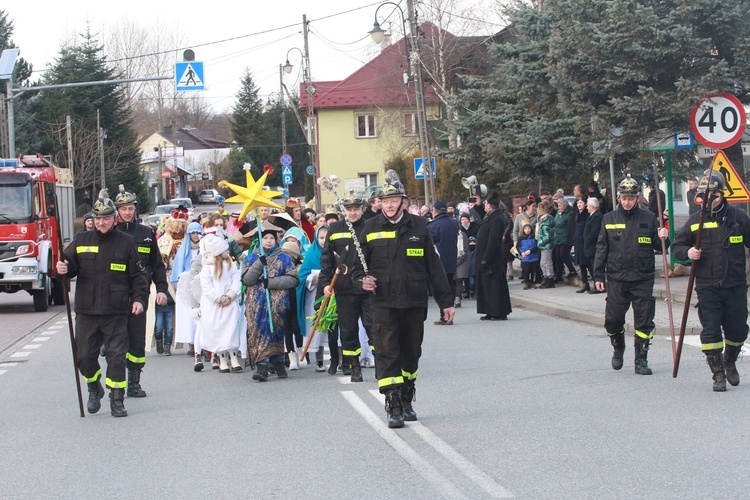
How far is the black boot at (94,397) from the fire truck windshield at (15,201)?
13250 millimetres

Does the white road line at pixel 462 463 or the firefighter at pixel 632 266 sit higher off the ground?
the firefighter at pixel 632 266

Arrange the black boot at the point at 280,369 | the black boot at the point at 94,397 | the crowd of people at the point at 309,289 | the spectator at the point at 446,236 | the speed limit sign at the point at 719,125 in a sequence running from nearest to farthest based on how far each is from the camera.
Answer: the crowd of people at the point at 309,289 → the black boot at the point at 94,397 → the black boot at the point at 280,369 → the speed limit sign at the point at 719,125 → the spectator at the point at 446,236

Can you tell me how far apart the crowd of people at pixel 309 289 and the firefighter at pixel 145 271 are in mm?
14

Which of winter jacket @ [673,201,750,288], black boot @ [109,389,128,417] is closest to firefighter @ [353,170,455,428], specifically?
black boot @ [109,389,128,417]

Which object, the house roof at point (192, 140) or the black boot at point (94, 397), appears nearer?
the black boot at point (94, 397)

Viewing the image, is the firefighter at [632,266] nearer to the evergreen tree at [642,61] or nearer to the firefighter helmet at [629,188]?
the firefighter helmet at [629,188]

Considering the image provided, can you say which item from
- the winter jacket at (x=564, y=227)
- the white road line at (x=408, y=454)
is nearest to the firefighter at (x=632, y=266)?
the white road line at (x=408, y=454)

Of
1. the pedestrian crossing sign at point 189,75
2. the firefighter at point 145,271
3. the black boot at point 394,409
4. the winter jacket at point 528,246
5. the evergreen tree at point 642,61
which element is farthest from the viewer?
the pedestrian crossing sign at point 189,75

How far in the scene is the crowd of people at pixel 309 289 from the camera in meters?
8.48

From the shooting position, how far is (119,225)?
1101 centimetres

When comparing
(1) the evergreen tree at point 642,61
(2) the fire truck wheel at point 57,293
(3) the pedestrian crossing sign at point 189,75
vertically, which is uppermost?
(3) the pedestrian crossing sign at point 189,75

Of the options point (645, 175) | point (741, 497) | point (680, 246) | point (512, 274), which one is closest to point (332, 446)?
point (741, 497)

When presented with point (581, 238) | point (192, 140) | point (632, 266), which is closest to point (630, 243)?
point (632, 266)

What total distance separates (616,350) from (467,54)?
3923 centimetres
